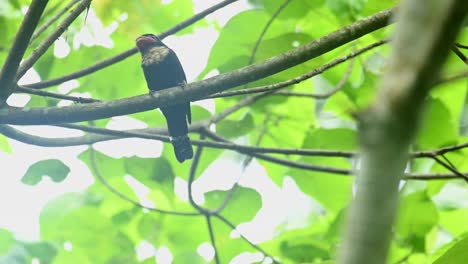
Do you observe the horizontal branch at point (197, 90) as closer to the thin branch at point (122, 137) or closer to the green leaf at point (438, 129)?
the thin branch at point (122, 137)

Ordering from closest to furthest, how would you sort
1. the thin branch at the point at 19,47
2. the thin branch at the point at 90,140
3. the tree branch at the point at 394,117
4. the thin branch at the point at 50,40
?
the tree branch at the point at 394,117 < the thin branch at the point at 19,47 < the thin branch at the point at 50,40 < the thin branch at the point at 90,140

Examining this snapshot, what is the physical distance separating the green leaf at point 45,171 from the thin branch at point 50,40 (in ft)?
2.75

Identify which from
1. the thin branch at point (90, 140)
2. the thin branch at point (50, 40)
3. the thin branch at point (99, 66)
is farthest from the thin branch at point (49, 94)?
the thin branch at point (99, 66)

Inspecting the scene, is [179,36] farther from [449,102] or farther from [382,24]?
[382,24]

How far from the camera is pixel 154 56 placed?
4.24m

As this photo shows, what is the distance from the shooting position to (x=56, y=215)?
14.0ft

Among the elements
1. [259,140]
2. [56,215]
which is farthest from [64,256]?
[259,140]

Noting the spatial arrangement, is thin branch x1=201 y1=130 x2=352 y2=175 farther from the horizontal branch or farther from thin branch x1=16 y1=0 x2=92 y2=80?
thin branch x1=16 y1=0 x2=92 y2=80

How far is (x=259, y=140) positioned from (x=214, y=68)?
0.55 metres

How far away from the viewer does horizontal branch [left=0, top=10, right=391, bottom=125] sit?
2.36 metres

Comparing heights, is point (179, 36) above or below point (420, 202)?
above

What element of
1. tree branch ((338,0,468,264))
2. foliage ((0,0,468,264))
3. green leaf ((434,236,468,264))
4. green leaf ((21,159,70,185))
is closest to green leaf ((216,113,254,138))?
foliage ((0,0,468,264))

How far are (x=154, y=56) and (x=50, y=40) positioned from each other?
5.34 feet

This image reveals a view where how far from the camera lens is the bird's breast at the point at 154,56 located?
13.6ft
